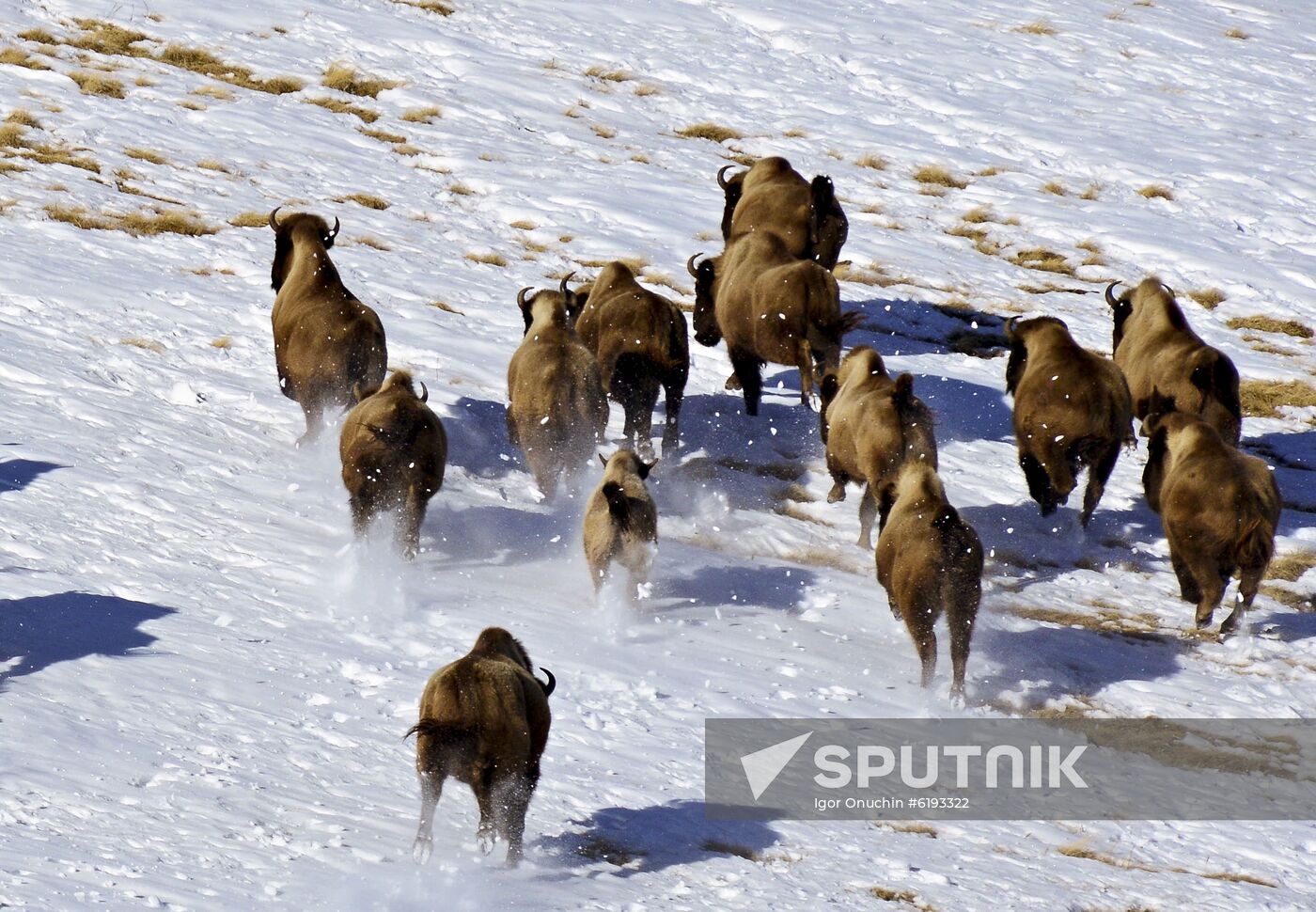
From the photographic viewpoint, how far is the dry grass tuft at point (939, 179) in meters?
21.5

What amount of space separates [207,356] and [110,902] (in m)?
8.23

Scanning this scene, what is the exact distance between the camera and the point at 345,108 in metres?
21.7

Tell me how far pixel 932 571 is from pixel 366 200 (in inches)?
441

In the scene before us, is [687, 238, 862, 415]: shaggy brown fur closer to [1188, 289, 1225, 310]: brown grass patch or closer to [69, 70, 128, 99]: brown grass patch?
[1188, 289, 1225, 310]: brown grass patch

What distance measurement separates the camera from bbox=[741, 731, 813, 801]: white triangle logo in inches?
324

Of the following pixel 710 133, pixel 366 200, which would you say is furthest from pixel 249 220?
pixel 710 133

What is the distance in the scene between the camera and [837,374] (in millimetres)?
12109

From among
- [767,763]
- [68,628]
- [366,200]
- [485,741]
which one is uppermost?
[366,200]

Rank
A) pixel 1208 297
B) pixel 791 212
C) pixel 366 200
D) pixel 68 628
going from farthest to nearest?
pixel 366 200, pixel 1208 297, pixel 791 212, pixel 68 628

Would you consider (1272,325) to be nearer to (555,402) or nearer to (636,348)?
(636,348)

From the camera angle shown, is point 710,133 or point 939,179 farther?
point 710,133

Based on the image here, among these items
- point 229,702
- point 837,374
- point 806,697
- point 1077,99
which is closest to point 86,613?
point 229,702

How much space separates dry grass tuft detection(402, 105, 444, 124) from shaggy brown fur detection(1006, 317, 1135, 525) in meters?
11.6

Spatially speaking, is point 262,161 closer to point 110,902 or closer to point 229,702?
point 229,702
